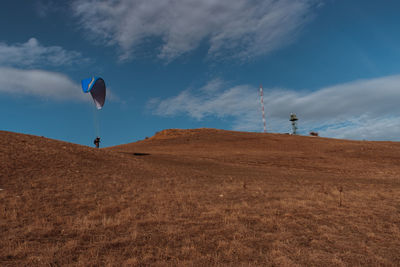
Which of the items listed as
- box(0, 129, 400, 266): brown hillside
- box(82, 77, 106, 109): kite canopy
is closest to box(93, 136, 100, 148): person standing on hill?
box(82, 77, 106, 109): kite canopy

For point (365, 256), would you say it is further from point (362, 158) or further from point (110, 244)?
point (362, 158)

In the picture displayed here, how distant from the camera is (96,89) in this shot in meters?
25.8

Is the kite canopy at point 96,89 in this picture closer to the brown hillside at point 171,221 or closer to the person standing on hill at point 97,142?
the person standing on hill at point 97,142

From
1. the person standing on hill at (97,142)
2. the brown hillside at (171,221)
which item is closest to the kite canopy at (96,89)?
the person standing on hill at (97,142)

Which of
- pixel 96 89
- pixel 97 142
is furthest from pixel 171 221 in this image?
pixel 97 142

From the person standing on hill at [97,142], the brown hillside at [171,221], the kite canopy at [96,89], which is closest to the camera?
the brown hillside at [171,221]

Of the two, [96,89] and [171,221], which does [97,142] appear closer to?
[96,89]

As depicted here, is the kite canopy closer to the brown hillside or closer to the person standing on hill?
the person standing on hill

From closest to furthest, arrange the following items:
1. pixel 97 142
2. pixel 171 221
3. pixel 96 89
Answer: pixel 171 221 < pixel 96 89 < pixel 97 142

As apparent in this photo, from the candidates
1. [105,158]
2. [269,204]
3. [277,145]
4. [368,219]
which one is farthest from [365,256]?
[277,145]

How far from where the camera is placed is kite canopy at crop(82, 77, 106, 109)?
80.6 ft

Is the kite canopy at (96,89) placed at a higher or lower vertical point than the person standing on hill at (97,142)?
higher

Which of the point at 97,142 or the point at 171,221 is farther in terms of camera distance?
the point at 97,142

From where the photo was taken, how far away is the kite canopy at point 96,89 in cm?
2456
